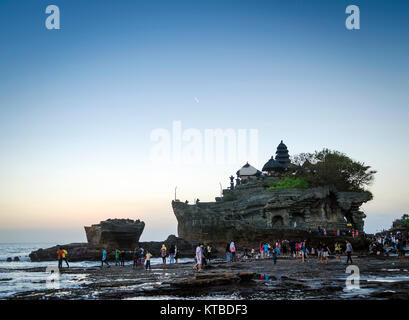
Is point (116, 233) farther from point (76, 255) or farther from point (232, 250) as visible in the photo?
Answer: point (232, 250)

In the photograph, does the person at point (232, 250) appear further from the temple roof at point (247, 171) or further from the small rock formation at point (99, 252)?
the temple roof at point (247, 171)

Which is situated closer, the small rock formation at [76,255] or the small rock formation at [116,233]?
the small rock formation at [76,255]

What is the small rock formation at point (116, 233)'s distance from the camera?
2383 inches

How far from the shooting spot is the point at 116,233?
201 ft

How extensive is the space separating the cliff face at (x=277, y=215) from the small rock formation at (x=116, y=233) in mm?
9557

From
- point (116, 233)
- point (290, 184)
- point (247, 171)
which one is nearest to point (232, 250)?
point (116, 233)

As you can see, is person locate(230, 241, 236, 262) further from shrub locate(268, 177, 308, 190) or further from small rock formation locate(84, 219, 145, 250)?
shrub locate(268, 177, 308, 190)

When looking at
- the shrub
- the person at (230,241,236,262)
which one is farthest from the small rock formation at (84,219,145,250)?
the person at (230,241,236,262)

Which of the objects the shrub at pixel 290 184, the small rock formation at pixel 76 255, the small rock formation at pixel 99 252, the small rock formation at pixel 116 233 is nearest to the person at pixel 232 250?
the small rock formation at pixel 99 252
